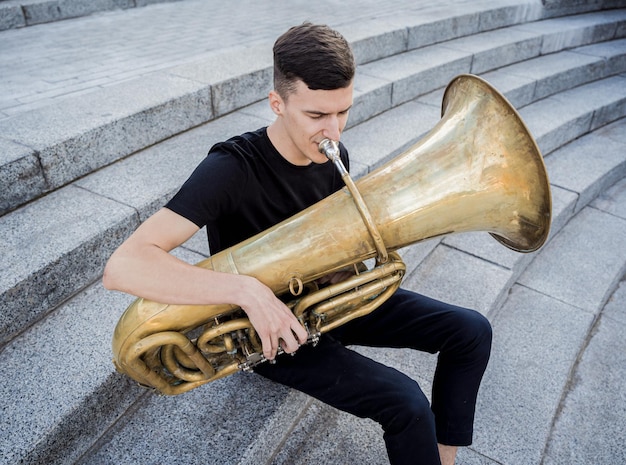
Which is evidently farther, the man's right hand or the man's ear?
the man's ear

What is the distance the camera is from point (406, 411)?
163 centimetres

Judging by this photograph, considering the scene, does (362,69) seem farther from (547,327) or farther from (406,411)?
(406,411)

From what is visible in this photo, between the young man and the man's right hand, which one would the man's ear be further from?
the man's right hand

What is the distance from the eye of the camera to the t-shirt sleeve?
157 cm

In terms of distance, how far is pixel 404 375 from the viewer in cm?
175

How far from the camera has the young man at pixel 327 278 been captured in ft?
4.90

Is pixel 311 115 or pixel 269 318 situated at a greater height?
pixel 311 115

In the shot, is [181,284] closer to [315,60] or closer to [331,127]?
[331,127]

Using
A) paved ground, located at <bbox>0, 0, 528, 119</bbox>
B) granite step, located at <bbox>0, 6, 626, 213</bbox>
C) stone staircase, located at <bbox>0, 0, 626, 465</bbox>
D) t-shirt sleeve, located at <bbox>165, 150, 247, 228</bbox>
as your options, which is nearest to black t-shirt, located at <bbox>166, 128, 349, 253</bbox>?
t-shirt sleeve, located at <bbox>165, 150, 247, 228</bbox>

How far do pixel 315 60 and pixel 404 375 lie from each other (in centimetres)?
115

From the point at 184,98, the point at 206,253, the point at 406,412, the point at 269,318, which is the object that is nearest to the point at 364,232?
the point at 269,318

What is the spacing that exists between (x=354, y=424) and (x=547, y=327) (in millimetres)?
1517

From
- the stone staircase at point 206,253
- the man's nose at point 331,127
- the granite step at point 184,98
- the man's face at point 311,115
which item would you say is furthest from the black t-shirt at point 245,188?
the granite step at point 184,98

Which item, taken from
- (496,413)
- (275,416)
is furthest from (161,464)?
(496,413)
